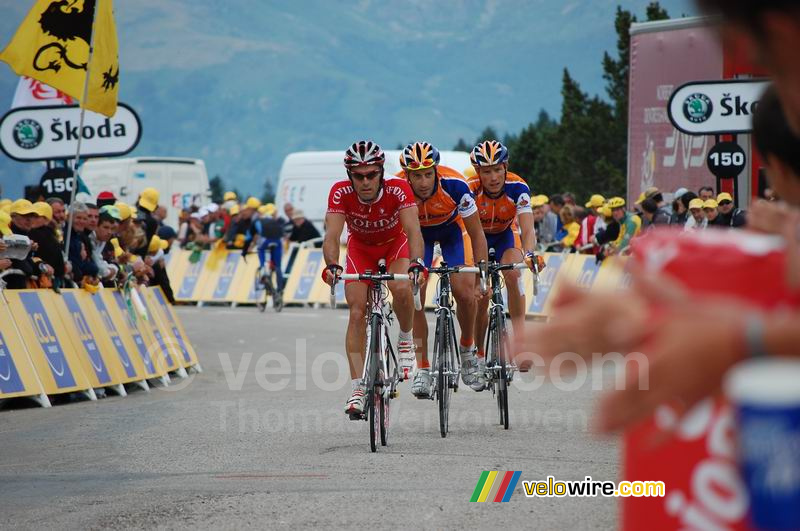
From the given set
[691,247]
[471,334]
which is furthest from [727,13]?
[471,334]

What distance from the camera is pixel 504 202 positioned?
39.9ft

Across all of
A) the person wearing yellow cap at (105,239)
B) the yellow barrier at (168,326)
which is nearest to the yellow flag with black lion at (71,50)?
the person wearing yellow cap at (105,239)

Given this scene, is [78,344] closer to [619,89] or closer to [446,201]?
[446,201]

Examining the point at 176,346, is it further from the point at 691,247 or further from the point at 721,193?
the point at 691,247

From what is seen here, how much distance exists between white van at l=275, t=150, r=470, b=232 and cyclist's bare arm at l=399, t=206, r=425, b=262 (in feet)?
68.8

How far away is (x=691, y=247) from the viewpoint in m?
2.02

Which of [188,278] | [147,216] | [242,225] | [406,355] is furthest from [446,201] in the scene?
[188,278]

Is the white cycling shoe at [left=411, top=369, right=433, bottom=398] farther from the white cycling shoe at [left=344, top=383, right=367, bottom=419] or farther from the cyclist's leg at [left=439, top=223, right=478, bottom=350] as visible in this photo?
the white cycling shoe at [left=344, top=383, right=367, bottom=419]

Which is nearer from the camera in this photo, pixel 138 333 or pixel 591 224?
pixel 138 333

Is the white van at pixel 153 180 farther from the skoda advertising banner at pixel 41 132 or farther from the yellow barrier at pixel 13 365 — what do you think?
the yellow barrier at pixel 13 365

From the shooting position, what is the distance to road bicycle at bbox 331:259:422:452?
30.4ft

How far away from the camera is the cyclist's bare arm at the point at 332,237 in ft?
31.6

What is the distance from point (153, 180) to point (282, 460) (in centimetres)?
2980

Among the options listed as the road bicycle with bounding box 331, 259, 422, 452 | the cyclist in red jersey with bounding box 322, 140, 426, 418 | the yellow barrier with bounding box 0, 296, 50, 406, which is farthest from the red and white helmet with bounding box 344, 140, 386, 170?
the yellow barrier with bounding box 0, 296, 50, 406
